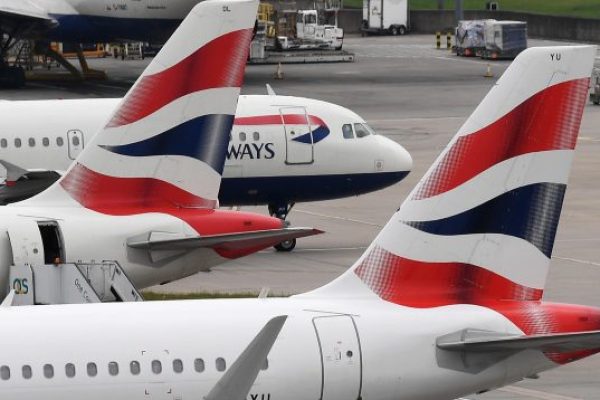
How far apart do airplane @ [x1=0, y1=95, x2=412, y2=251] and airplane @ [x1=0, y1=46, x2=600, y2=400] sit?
19.3 m

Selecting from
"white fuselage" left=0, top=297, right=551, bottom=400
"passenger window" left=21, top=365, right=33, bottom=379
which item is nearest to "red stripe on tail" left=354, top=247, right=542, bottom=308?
"white fuselage" left=0, top=297, right=551, bottom=400

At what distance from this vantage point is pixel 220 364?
18062 millimetres

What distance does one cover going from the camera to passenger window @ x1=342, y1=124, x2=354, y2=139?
4125 cm

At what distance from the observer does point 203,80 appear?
1084 inches

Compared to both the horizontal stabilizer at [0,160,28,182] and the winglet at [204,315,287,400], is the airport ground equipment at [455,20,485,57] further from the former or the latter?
the winglet at [204,315,287,400]

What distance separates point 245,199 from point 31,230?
585 inches

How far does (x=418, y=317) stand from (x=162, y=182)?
9196 mm

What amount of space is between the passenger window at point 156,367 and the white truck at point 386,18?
332ft

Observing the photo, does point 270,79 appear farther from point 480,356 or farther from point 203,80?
point 480,356

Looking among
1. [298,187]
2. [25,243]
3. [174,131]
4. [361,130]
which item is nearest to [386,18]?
[361,130]

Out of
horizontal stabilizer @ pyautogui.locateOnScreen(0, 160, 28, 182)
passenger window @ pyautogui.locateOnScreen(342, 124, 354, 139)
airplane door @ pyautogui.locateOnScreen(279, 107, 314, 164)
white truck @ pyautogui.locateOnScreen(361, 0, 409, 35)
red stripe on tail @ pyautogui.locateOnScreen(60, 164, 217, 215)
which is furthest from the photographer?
white truck @ pyautogui.locateOnScreen(361, 0, 409, 35)

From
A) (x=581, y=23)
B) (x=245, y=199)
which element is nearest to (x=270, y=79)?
(x=581, y=23)

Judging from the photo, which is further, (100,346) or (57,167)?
(57,167)

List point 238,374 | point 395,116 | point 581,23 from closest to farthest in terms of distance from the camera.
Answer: point 238,374, point 395,116, point 581,23
